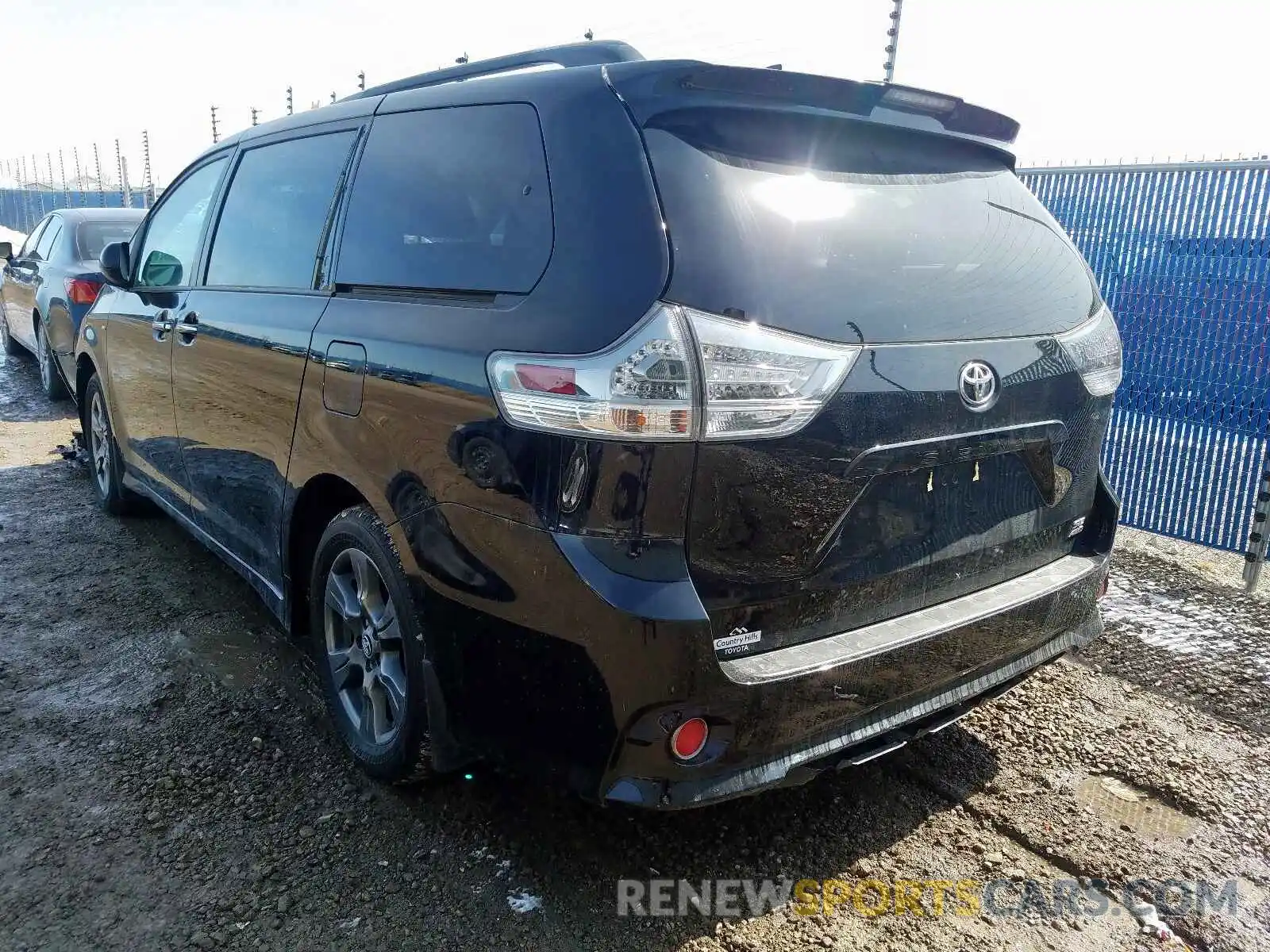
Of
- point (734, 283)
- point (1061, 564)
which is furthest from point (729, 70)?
point (1061, 564)

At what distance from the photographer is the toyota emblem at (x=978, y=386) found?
2.18 m

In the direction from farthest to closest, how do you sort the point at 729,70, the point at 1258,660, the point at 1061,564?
the point at 1258,660 < the point at 1061,564 < the point at 729,70

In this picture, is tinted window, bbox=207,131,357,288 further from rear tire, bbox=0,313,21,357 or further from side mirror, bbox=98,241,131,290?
rear tire, bbox=0,313,21,357

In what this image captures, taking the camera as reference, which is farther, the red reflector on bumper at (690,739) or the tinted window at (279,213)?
the tinted window at (279,213)

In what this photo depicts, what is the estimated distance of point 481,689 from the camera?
221 centimetres

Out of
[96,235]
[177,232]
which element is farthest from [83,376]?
[96,235]

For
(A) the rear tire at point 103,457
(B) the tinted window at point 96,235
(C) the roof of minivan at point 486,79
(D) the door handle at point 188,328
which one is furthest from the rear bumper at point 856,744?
(B) the tinted window at point 96,235

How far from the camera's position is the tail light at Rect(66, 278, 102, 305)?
7.10 m

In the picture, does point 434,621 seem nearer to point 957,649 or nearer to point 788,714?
point 788,714

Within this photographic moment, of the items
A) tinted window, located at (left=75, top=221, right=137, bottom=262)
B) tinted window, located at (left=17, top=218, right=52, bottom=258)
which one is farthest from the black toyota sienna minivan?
tinted window, located at (left=17, top=218, right=52, bottom=258)

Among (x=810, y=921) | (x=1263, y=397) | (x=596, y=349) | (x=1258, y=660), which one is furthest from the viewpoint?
(x=1263, y=397)

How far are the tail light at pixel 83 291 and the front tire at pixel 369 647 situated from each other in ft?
17.5

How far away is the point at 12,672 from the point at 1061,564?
3533 millimetres

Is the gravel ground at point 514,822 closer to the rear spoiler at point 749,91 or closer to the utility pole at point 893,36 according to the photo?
the rear spoiler at point 749,91
